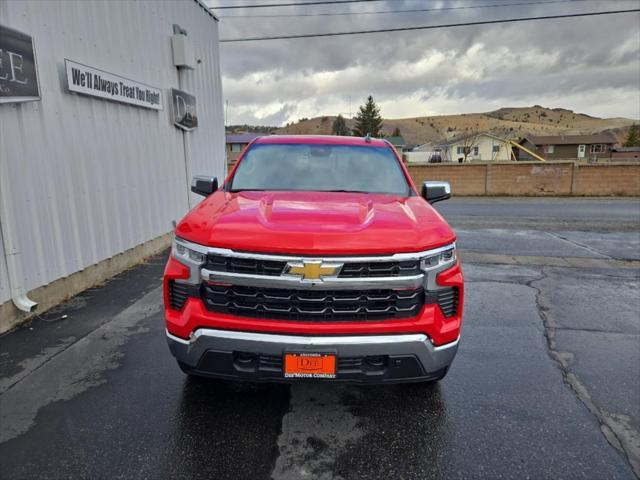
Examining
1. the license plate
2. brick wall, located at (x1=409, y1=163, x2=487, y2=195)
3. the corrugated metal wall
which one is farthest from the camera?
brick wall, located at (x1=409, y1=163, x2=487, y2=195)

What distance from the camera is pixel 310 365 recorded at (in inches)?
92.7

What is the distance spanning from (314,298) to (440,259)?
80cm

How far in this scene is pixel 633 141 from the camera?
8162 centimetres

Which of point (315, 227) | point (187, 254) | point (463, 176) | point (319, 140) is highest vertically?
point (319, 140)

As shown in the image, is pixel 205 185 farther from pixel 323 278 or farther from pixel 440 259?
pixel 440 259

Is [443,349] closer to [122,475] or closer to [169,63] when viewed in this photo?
[122,475]

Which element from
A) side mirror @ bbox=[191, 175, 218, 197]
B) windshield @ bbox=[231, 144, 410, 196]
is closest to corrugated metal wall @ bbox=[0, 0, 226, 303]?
side mirror @ bbox=[191, 175, 218, 197]

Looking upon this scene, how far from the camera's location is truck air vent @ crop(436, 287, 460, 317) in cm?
251

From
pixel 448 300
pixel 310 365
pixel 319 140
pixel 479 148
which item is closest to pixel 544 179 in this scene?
pixel 319 140

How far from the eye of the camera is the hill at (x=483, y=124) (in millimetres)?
135750

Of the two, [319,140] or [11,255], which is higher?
[319,140]

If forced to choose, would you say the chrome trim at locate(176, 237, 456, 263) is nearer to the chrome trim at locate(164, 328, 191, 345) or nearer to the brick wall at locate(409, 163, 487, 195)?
the chrome trim at locate(164, 328, 191, 345)

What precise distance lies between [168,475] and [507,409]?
89.1 inches

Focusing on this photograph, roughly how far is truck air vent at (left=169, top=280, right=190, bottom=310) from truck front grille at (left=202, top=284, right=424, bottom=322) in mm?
151
